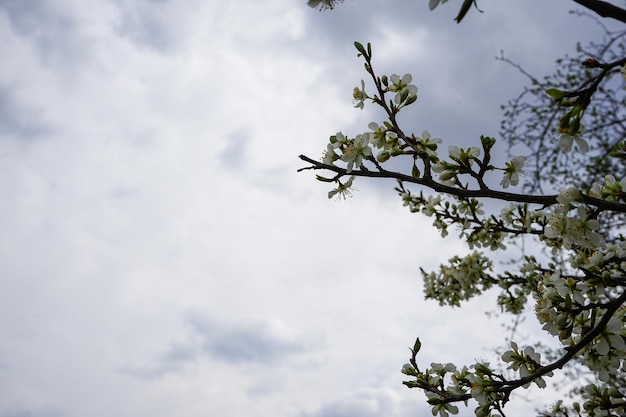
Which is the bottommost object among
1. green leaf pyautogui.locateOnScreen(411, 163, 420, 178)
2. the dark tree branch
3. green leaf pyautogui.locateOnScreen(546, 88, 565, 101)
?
green leaf pyautogui.locateOnScreen(546, 88, 565, 101)

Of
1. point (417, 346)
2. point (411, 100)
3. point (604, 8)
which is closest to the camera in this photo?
point (604, 8)

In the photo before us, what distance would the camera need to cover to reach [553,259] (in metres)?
6.63

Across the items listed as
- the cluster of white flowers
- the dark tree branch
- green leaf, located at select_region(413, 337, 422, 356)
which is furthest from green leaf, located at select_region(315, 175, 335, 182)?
the dark tree branch

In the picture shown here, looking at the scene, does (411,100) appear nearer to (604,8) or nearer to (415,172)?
(415,172)

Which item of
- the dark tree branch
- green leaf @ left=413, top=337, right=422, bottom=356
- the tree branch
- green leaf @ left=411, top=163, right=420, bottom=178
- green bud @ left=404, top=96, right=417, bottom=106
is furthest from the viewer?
green leaf @ left=413, top=337, right=422, bottom=356

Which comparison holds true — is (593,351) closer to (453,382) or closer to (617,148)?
(453,382)

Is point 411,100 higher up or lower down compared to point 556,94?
higher up

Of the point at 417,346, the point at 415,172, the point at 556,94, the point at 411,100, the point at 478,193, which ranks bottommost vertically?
the point at 417,346

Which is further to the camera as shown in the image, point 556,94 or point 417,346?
point 417,346

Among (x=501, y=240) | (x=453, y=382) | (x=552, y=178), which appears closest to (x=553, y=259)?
(x=552, y=178)

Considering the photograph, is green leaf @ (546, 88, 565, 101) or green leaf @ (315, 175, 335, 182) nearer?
green leaf @ (546, 88, 565, 101)

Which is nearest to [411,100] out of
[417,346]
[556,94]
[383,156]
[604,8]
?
[383,156]

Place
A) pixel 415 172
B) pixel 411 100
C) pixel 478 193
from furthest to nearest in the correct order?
pixel 411 100, pixel 415 172, pixel 478 193

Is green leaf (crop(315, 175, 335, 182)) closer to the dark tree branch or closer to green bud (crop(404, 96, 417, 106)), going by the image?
green bud (crop(404, 96, 417, 106))
